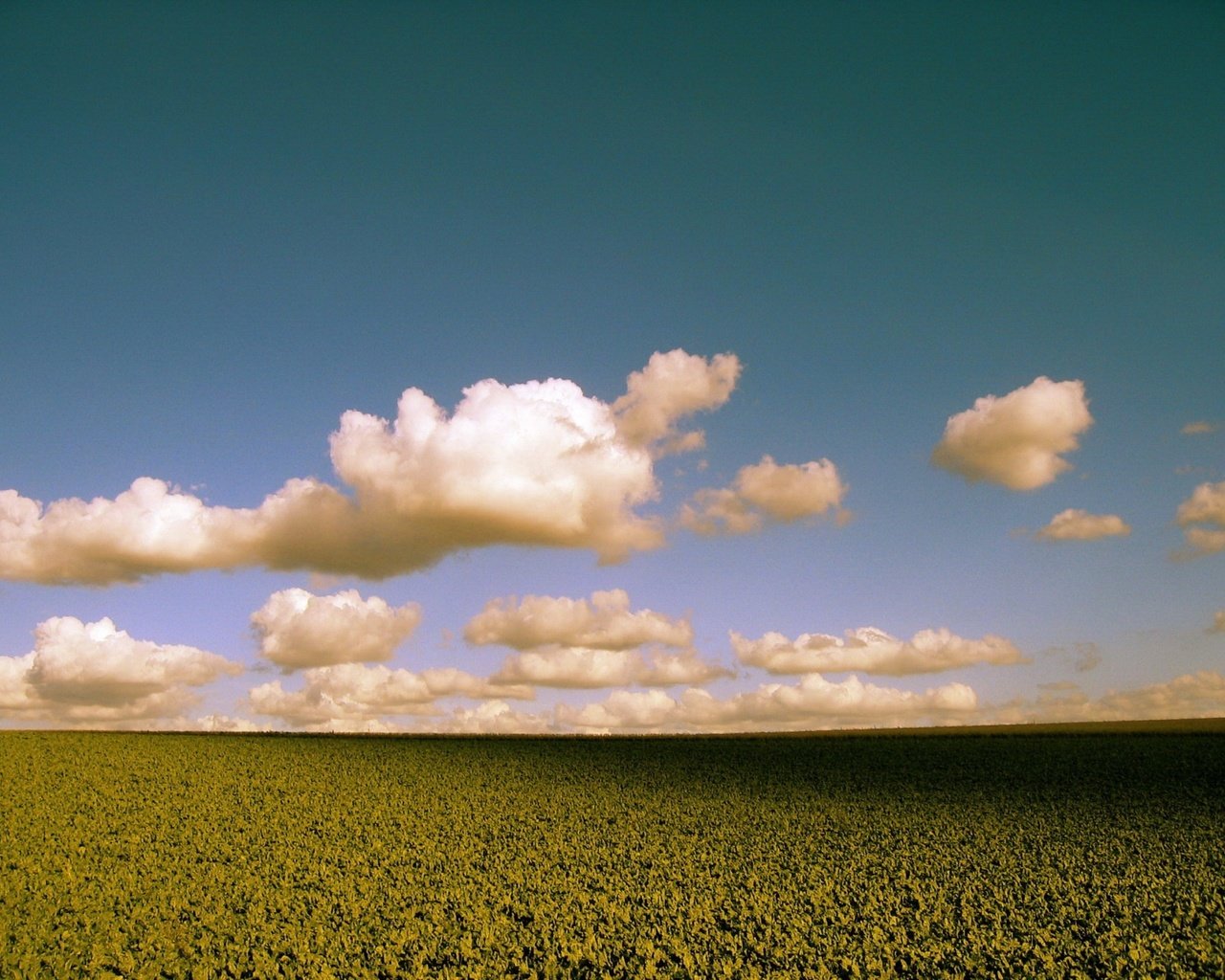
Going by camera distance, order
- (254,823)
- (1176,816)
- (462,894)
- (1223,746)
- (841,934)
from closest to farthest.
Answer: (841,934) < (462,894) < (254,823) < (1176,816) < (1223,746)

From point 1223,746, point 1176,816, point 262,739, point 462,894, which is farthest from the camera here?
point 262,739

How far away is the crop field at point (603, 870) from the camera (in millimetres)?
11102

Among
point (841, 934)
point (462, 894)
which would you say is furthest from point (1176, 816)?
point (462, 894)

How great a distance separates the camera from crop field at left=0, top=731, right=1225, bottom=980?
11.1m

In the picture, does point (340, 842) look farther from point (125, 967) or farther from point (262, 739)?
point (262, 739)

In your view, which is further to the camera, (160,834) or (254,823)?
(254,823)

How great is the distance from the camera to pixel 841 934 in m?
11.7

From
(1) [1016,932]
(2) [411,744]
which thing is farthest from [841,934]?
(2) [411,744]

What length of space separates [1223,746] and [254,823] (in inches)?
1570

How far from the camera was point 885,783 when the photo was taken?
26953mm

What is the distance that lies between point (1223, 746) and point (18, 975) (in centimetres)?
4400

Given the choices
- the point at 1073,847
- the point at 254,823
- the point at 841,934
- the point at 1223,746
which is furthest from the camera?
the point at 1223,746

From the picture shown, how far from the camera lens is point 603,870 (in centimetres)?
1553

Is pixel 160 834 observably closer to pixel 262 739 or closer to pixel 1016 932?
pixel 1016 932
